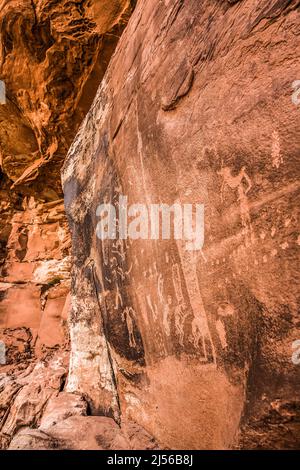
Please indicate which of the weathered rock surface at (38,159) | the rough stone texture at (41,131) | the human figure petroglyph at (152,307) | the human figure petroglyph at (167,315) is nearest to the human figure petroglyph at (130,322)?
the human figure petroglyph at (152,307)

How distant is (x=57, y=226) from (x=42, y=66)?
10.7 ft

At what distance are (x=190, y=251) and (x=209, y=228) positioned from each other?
199 mm

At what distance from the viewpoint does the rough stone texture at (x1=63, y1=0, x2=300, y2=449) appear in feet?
4.12

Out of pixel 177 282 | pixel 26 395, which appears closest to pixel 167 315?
pixel 177 282

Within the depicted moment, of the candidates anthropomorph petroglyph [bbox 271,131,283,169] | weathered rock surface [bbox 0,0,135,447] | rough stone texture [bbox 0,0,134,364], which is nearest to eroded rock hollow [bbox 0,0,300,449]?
anthropomorph petroglyph [bbox 271,131,283,169]

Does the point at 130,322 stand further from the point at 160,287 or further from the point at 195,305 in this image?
the point at 195,305

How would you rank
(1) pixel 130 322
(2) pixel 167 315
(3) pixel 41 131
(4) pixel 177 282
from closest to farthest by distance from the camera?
(4) pixel 177 282 < (2) pixel 167 315 < (1) pixel 130 322 < (3) pixel 41 131

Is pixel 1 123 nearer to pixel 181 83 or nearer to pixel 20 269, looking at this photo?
pixel 20 269

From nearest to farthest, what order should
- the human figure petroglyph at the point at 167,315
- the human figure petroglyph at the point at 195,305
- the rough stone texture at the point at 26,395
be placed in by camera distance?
the human figure petroglyph at the point at 195,305 → the human figure petroglyph at the point at 167,315 → the rough stone texture at the point at 26,395

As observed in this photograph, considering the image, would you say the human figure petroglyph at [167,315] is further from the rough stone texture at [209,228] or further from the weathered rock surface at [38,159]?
the weathered rock surface at [38,159]

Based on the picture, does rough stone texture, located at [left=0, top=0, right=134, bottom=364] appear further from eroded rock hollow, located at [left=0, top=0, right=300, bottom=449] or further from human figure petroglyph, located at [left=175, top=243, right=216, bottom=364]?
human figure petroglyph, located at [left=175, top=243, right=216, bottom=364]

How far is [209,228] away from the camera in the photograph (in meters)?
1.59

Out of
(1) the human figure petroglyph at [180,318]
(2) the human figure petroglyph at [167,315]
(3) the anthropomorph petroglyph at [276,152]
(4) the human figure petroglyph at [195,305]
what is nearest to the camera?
(3) the anthropomorph petroglyph at [276,152]

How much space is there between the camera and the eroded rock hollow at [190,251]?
4.16 ft
